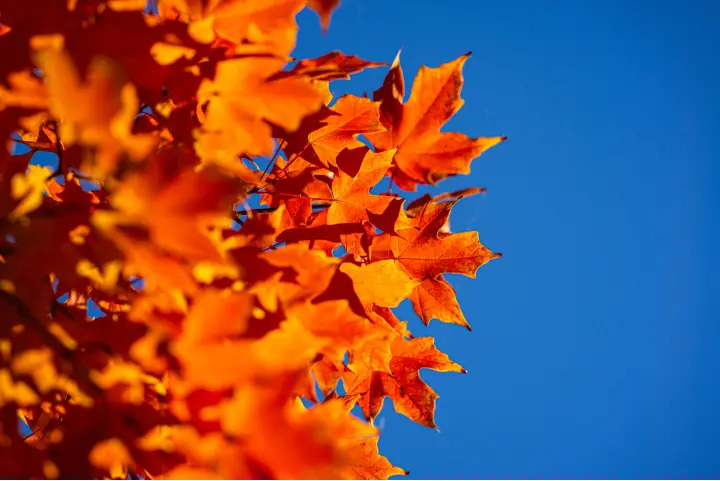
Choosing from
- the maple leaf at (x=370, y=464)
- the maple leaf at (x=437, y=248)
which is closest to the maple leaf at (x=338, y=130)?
the maple leaf at (x=437, y=248)

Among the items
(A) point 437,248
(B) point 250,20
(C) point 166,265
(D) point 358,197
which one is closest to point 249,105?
(B) point 250,20

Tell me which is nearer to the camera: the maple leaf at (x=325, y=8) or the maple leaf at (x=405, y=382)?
the maple leaf at (x=325, y=8)

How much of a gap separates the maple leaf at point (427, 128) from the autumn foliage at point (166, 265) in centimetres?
16

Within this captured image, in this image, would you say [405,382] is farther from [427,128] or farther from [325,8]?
[325,8]

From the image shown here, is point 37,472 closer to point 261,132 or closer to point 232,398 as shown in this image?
point 232,398

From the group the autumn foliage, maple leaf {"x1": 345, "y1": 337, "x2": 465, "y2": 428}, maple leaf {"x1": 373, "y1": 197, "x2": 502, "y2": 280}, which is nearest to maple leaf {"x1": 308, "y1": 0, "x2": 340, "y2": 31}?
the autumn foliage

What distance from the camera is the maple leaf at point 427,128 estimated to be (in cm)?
88

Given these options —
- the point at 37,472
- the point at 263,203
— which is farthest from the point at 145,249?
the point at 263,203

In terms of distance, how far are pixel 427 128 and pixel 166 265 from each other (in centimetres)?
60

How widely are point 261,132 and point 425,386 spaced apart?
0.57 metres

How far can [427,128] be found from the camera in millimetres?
906

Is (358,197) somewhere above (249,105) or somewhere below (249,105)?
above

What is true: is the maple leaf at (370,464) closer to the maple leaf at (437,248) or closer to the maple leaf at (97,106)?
the maple leaf at (437,248)

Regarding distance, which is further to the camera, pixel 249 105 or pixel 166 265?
pixel 249 105
